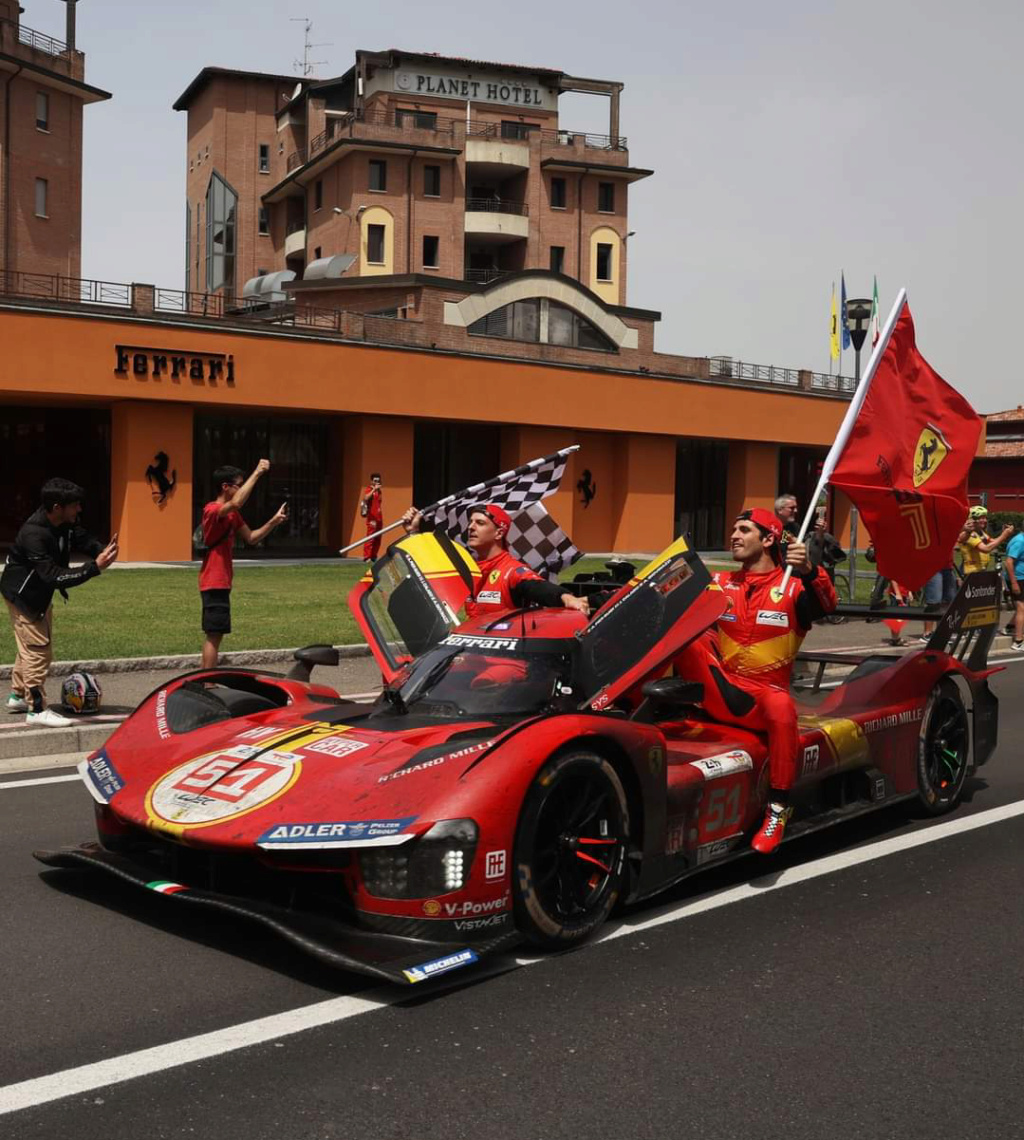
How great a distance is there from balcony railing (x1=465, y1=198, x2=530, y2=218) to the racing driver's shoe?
5479 cm

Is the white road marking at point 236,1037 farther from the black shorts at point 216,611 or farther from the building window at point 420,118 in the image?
the building window at point 420,118

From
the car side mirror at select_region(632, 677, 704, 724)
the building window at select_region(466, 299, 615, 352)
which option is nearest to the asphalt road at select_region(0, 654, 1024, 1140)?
the car side mirror at select_region(632, 677, 704, 724)

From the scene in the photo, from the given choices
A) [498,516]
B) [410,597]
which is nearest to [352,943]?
[410,597]

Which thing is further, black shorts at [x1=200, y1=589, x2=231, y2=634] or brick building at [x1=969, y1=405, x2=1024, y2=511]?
brick building at [x1=969, y1=405, x2=1024, y2=511]

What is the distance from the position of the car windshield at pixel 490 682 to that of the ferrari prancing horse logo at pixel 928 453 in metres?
3.39

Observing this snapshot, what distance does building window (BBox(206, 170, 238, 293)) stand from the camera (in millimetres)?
67000

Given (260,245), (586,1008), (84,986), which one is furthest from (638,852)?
(260,245)

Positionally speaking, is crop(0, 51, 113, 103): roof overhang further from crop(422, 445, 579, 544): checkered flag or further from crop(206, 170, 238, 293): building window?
crop(422, 445, 579, 544): checkered flag

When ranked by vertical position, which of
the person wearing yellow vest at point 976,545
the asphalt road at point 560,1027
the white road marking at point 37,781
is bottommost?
the asphalt road at point 560,1027

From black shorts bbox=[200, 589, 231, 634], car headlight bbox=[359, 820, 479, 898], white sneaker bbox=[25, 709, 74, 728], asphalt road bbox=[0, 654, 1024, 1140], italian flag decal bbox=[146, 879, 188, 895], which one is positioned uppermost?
black shorts bbox=[200, 589, 231, 634]

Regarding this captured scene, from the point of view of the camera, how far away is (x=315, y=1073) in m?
3.86

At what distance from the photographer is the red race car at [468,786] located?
4559mm

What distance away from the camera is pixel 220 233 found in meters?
68.1

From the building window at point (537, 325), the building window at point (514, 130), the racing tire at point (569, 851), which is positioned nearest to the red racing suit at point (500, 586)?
the racing tire at point (569, 851)
